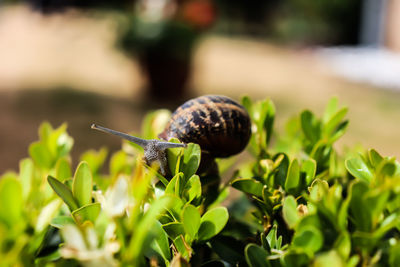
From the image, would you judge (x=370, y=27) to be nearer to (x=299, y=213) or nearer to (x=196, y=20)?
(x=196, y=20)

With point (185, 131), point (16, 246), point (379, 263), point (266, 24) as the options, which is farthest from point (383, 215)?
point (266, 24)

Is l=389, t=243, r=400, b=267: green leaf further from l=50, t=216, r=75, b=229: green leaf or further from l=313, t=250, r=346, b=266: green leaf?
l=50, t=216, r=75, b=229: green leaf

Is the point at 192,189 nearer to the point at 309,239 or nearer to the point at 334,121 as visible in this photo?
the point at 309,239

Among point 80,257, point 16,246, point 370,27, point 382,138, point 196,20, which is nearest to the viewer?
point 80,257

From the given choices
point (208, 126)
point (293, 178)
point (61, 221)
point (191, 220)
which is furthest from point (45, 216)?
point (293, 178)

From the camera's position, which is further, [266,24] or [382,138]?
[266,24]

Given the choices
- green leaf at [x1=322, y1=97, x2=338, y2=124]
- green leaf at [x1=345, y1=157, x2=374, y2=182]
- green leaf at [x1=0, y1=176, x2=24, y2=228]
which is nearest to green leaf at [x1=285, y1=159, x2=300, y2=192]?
green leaf at [x1=345, y1=157, x2=374, y2=182]
